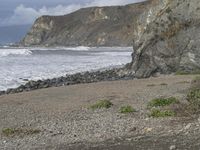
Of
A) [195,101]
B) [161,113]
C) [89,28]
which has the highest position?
[195,101]

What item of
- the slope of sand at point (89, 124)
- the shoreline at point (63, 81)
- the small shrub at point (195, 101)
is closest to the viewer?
the slope of sand at point (89, 124)

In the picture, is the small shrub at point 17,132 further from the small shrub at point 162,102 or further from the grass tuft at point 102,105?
the small shrub at point 162,102

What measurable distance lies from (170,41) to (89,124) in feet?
58.6

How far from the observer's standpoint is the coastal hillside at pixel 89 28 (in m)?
163

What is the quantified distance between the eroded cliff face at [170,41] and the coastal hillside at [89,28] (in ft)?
385

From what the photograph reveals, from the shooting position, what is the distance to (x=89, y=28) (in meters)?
180

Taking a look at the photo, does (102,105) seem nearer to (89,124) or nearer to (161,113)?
(89,124)

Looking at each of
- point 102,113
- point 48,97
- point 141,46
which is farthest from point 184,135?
point 141,46

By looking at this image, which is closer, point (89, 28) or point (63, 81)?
point (63, 81)

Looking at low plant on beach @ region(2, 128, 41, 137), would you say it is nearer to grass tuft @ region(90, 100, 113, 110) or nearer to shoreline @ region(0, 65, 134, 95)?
grass tuft @ region(90, 100, 113, 110)

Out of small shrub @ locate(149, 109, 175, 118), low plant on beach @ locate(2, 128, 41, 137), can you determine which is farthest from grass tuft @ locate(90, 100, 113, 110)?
low plant on beach @ locate(2, 128, 41, 137)

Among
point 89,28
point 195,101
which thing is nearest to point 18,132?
point 195,101

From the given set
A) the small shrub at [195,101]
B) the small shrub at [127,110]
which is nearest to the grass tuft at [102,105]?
the small shrub at [127,110]

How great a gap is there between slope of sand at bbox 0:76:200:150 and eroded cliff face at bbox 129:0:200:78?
9.53 meters
